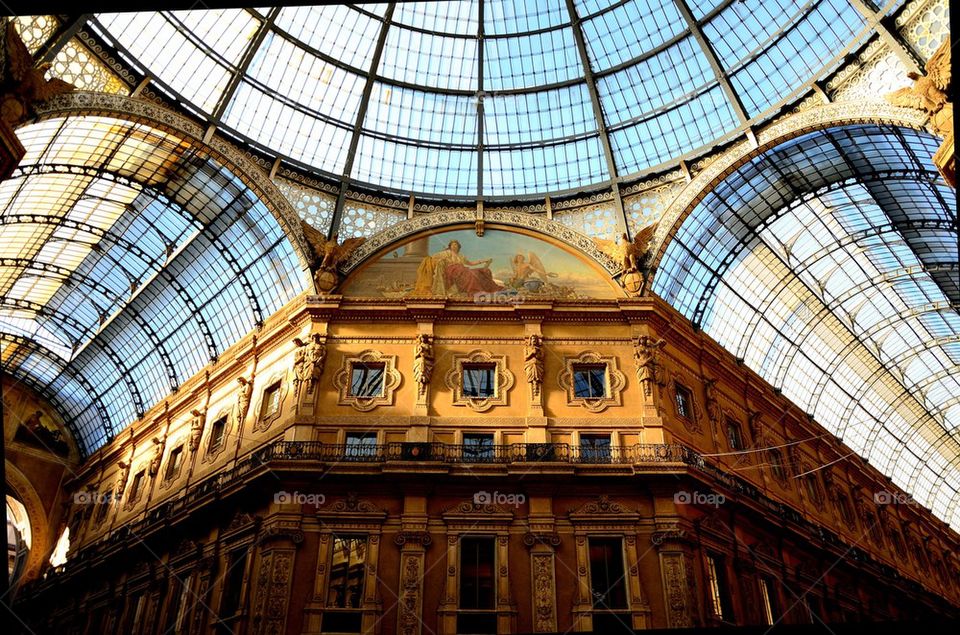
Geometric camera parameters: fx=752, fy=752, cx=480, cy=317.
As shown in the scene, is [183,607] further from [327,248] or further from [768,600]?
[768,600]

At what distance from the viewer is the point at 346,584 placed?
26.2m

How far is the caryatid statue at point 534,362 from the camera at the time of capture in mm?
30234

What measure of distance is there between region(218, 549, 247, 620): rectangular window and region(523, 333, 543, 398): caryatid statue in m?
12.7

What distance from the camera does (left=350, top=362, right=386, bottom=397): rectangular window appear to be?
30.7 meters

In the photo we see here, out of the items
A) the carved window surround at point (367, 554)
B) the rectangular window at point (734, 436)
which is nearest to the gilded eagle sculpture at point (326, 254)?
the carved window surround at point (367, 554)

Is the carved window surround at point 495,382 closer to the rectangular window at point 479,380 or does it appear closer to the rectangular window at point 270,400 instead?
the rectangular window at point 479,380

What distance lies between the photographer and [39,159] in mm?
32094

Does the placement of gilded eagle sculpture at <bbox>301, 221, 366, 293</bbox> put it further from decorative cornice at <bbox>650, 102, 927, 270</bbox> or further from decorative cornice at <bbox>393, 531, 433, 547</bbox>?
decorative cornice at <bbox>650, 102, 927, 270</bbox>

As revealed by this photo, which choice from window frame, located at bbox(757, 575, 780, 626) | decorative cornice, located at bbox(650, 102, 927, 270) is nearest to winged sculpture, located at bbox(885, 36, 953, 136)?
decorative cornice, located at bbox(650, 102, 927, 270)

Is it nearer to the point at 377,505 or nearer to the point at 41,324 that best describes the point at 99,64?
the point at 377,505

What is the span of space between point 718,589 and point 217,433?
75.1 ft

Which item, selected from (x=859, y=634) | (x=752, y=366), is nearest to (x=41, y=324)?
(x=752, y=366)

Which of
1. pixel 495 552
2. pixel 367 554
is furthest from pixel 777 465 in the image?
pixel 367 554

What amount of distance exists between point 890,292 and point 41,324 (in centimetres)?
5093
